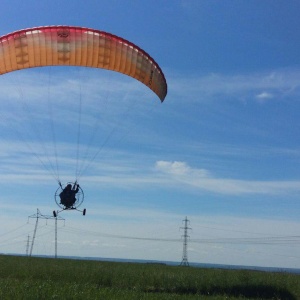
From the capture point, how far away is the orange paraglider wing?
18484mm

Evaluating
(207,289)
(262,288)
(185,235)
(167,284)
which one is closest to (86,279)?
(167,284)

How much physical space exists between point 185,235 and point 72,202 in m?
62.1

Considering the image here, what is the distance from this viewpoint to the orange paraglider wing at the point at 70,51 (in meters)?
18.5

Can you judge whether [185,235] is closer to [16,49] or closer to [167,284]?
[167,284]

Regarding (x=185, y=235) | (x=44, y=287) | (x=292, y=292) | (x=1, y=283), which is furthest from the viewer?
(x=185, y=235)

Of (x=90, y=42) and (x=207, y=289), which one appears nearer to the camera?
(x=90, y=42)

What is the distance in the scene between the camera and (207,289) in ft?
80.3

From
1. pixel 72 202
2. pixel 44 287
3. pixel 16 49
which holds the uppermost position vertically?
pixel 16 49

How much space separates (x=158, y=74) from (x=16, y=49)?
5.70 meters

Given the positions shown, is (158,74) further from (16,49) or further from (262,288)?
(262,288)

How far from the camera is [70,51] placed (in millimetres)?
19109

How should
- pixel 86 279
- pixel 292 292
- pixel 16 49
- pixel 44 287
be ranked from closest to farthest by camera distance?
pixel 44 287 < pixel 16 49 < pixel 292 292 < pixel 86 279

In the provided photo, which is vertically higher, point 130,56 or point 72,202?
point 130,56

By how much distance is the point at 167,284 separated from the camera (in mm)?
25172
